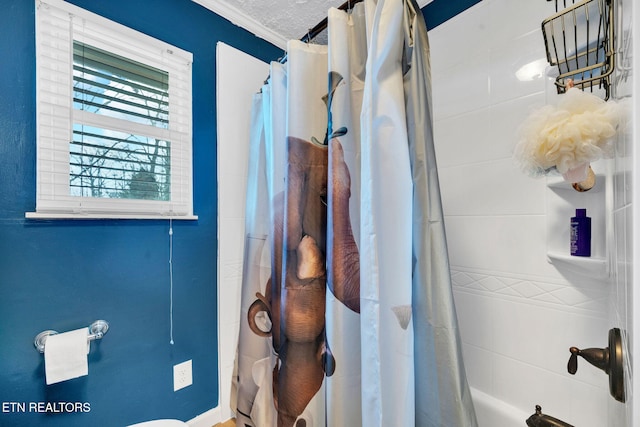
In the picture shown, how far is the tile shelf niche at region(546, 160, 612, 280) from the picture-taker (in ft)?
2.70

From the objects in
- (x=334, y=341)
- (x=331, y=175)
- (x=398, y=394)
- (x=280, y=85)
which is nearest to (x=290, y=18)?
(x=280, y=85)

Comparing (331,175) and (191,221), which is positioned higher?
(331,175)

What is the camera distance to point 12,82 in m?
0.87

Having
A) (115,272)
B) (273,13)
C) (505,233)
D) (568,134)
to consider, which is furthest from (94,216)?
(505,233)

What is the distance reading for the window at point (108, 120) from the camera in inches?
36.5

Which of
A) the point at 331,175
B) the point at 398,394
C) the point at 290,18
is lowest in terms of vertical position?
the point at 398,394

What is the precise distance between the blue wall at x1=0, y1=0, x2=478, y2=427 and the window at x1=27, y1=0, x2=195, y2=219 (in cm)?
4

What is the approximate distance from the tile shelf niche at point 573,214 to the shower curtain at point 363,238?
505 millimetres

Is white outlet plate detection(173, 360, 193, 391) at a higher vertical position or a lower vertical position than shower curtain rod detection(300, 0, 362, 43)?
lower

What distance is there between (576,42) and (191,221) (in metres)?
1.52

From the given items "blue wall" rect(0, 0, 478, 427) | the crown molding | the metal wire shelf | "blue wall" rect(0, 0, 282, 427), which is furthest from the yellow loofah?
the crown molding

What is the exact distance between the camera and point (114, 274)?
1.06m

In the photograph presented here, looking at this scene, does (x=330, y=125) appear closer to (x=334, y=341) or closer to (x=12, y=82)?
(x=334, y=341)

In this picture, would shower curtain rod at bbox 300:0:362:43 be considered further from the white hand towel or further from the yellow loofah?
the white hand towel
